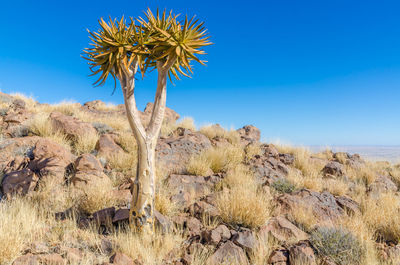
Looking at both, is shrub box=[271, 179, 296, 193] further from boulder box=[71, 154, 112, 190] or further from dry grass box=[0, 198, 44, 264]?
dry grass box=[0, 198, 44, 264]

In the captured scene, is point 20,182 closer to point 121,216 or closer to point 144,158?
point 121,216

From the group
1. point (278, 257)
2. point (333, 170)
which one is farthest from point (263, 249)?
point (333, 170)

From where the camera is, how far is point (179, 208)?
5820mm

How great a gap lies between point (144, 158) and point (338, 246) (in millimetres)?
3837

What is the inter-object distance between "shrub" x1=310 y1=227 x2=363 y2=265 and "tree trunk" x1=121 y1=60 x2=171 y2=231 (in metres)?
3.08

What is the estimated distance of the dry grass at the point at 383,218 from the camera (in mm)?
5156

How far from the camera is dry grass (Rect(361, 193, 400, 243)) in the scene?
5156mm

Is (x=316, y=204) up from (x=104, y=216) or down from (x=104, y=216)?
down

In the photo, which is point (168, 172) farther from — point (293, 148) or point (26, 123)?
point (293, 148)

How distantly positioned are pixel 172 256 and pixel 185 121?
1106 centimetres

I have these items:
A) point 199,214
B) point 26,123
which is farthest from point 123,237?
point 26,123

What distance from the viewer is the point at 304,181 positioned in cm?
818

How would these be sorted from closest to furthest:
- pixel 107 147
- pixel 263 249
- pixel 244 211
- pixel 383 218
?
pixel 263 249 → pixel 244 211 → pixel 383 218 → pixel 107 147

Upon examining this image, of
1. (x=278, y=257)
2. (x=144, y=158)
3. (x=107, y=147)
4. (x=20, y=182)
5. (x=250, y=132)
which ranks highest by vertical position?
(x=250, y=132)
